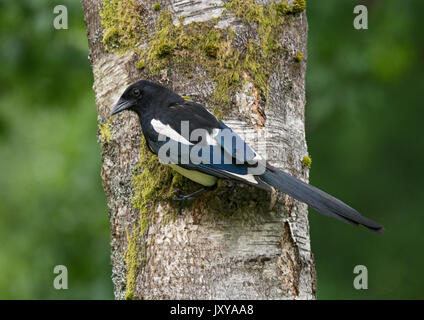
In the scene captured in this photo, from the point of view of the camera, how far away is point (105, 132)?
3.46m

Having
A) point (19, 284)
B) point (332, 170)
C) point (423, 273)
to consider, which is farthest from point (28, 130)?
point (423, 273)

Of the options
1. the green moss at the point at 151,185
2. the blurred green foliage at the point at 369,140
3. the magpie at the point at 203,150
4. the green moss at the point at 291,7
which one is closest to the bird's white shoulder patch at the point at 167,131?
→ the magpie at the point at 203,150

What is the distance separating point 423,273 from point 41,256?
4022mm

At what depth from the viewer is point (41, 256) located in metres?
Result: 6.68

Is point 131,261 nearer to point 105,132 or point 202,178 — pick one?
point 202,178

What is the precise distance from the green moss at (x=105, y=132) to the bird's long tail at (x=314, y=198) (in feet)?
2.88

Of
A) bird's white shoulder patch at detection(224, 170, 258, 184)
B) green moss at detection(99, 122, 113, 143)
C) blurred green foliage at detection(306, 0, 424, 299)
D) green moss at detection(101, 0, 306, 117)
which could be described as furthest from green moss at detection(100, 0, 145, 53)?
blurred green foliage at detection(306, 0, 424, 299)

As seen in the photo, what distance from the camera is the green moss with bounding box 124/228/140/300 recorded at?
3072 millimetres

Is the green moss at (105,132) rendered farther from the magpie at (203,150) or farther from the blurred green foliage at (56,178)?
the blurred green foliage at (56,178)

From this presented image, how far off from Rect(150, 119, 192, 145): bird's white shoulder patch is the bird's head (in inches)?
3.6

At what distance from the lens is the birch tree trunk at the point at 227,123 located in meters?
2.94

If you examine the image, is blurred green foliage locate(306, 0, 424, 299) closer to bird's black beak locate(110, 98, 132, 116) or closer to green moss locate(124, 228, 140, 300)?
bird's black beak locate(110, 98, 132, 116)
